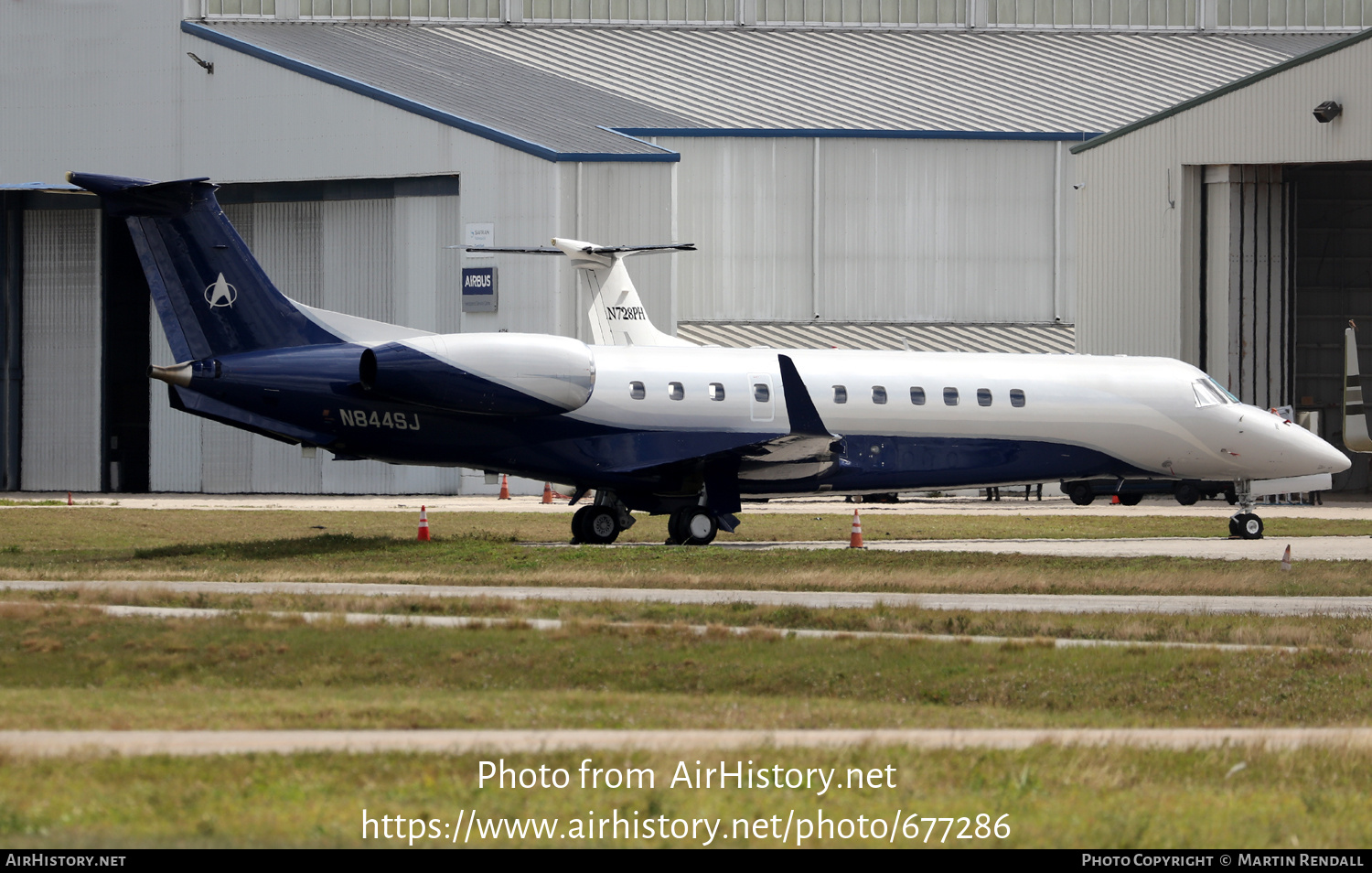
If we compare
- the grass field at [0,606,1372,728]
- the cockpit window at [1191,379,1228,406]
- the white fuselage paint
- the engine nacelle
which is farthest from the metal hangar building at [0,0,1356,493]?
the grass field at [0,606,1372,728]

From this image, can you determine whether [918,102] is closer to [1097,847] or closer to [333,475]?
[333,475]

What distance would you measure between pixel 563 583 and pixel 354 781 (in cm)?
1164

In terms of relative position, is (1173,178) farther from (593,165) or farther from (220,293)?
(220,293)

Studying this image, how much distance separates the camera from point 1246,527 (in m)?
30.0

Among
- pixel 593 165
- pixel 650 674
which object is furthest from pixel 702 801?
pixel 593 165

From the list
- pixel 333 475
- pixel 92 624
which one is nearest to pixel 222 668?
pixel 92 624

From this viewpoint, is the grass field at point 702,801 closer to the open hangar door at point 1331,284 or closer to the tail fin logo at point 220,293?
the tail fin logo at point 220,293

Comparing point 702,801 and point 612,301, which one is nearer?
point 702,801

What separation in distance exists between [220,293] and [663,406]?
7519 millimetres

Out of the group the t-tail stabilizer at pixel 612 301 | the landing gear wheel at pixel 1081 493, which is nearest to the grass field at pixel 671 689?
the t-tail stabilizer at pixel 612 301

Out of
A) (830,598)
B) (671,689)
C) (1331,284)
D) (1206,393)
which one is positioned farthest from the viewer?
(1331,284)

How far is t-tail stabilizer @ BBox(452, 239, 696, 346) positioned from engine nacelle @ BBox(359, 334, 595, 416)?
21.6 feet

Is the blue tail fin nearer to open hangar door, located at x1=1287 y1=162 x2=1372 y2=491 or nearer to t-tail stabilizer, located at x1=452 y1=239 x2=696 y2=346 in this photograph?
t-tail stabilizer, located at x1=452 y1=239 x2=696 y2=346
